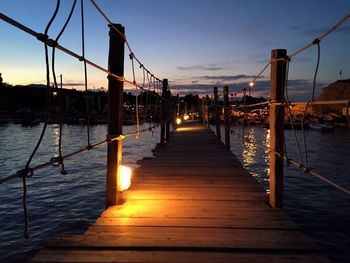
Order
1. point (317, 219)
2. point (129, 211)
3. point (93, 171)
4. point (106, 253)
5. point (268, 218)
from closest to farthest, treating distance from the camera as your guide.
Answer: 1. point (106, 253)
2. point (268, 218)
3. point (129, 211)
4. point (317, 219)
5. point (93, 171)

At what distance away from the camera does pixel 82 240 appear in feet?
11.6

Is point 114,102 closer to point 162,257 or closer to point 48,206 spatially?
point 162,257

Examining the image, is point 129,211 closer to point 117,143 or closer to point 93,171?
point 117,143

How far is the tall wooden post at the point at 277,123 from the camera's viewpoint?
4719 millimetres

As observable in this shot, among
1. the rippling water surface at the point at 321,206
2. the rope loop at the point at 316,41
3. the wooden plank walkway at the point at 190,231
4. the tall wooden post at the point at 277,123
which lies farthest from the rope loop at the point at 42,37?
the rippling water surface at the point at 321,206

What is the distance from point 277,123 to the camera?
4.80 meters

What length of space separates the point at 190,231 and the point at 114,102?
2.02 m

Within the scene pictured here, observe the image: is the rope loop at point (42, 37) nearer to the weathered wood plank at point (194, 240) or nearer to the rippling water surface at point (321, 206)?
the weathered wood plank at point (194, 240)

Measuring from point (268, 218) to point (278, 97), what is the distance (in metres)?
1.57

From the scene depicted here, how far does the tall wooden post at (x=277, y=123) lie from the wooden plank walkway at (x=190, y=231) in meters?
0.26

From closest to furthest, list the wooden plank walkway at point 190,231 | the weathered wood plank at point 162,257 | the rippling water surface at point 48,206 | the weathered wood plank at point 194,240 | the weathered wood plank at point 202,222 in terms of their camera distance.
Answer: the weathered wood plank at point 162,257 < the wooden plank walkway at point 190,231 < the weathered wood plank at point 194,240 < the weathered wood plank at point 202,222 < the rippling water surface at point 48,206

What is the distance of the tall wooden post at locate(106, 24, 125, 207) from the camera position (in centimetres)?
482

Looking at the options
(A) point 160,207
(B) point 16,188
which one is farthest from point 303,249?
(B) point 16,188

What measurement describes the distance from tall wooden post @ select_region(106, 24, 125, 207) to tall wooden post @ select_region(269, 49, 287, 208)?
205 centimetres
